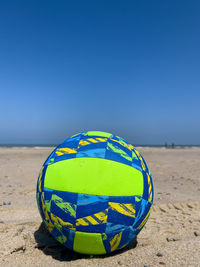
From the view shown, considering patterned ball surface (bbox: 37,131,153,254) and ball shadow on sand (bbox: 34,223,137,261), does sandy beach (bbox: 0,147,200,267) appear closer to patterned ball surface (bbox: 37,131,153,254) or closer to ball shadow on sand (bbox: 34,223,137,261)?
ball shadow on sand (bbox: 34,223,137,261)

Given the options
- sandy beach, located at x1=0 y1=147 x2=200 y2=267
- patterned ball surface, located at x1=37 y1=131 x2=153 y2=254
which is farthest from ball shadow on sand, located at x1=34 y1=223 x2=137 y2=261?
patterned ball surface, located at x1=37 y1=131 x2=153 y2=254

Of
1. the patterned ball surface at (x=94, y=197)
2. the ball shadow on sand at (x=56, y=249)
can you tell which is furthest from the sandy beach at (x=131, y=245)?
the patterned ball surface at (x=94, y=197)

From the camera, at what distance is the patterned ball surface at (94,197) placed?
224cm

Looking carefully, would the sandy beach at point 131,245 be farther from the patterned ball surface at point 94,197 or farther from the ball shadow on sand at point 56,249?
the patterned ball surface at point 94,197

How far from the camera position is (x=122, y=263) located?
92.8 inches

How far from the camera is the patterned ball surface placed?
2.24 meters

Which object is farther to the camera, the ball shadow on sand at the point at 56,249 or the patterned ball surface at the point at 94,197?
the ball shadow on sand at the point at 56,249

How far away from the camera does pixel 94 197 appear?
2225 mm

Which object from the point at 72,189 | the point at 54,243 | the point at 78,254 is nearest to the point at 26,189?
the point at 54,243

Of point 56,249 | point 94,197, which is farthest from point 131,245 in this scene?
point 94,197

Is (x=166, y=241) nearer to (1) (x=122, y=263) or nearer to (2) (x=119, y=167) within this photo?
(1) (x=122, y=263)

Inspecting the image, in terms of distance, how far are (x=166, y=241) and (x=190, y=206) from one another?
191 cm

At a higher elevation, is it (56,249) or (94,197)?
(94,197)

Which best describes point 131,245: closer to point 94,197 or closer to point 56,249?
point 56,249
